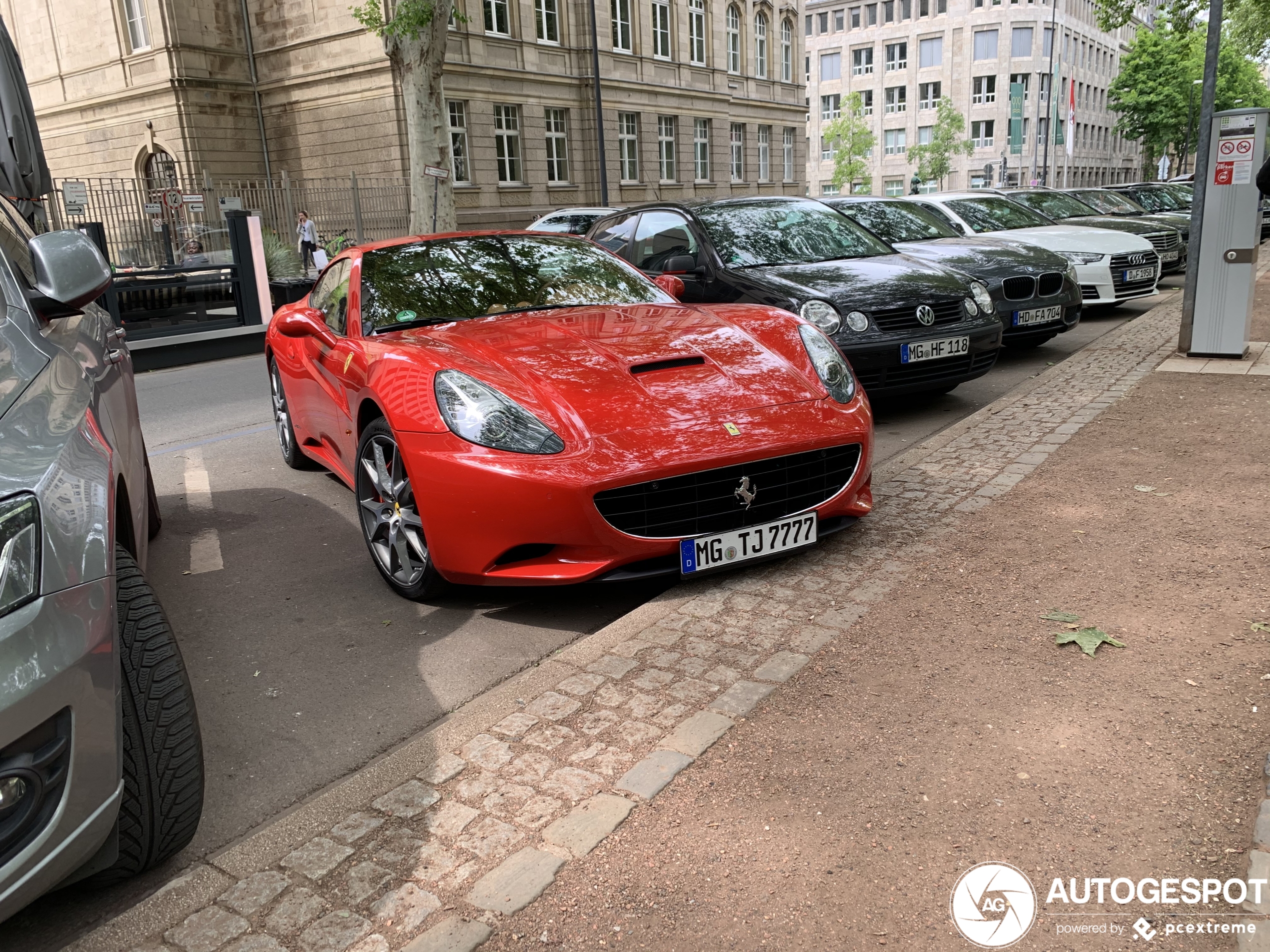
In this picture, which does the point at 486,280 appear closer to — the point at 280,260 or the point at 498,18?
the point at 280,260

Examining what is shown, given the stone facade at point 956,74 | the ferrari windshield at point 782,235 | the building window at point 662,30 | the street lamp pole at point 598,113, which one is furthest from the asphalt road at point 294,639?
the stone facade at point 956,74

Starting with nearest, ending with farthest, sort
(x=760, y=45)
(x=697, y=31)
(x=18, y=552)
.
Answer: (x=18, y=552)
(x=697, y=31)
(x=760, y=45)

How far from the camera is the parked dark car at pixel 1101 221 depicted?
46.5 feet

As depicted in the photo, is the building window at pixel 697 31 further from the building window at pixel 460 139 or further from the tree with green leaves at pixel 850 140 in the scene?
the tree with green leaves at pixel 850 140

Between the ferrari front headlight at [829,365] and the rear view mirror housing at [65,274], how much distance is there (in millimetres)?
2697

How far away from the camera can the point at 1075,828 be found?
7.67 feet

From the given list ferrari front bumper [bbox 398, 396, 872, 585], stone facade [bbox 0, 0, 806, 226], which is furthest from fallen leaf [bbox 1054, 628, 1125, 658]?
stone facade [bbox 0, 0, 806, 226]

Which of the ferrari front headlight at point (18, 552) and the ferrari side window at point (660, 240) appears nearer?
the ferrari front headlight at point (18, 552)

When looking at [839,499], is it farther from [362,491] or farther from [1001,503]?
[362,491]

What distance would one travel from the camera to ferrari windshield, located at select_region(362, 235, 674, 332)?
15.7 feet

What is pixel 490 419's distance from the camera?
3.70 meters

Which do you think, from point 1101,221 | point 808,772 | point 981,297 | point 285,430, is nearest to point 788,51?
point 1101,221

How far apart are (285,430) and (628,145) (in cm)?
3404

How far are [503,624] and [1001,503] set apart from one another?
2.45 metres
